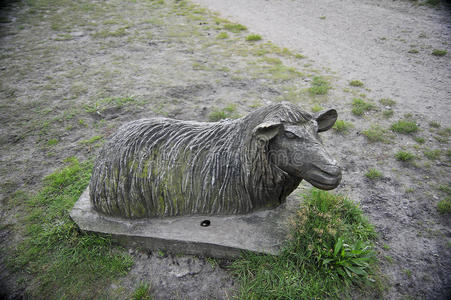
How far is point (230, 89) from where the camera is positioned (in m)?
6.47

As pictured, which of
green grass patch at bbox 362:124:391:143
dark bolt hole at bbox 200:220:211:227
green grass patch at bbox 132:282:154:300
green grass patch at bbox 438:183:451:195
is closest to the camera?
green grass patch at bbox 132:282:154:300

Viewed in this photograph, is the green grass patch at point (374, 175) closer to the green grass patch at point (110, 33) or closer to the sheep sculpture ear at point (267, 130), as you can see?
the sheep sculpture ear at point (267, 130)

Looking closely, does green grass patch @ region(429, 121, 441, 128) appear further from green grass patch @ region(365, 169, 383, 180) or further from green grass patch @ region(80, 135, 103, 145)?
green grass patch @ region(80, 135, 103, 145)

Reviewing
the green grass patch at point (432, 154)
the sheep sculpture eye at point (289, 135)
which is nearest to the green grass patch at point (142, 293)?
the sheep sculpture eye at point (289, 135)

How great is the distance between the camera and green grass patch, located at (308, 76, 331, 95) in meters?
6.19

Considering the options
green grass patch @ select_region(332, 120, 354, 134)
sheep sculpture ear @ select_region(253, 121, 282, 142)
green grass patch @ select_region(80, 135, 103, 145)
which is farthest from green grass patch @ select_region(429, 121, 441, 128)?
green grass patch @ select_region(80, 135, 103, 145)

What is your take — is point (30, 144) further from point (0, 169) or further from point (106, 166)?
point (106, 166)

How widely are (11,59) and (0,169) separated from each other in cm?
525

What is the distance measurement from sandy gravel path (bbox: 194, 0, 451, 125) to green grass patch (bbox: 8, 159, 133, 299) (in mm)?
6076

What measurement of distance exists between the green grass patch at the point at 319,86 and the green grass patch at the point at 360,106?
0.68 metres

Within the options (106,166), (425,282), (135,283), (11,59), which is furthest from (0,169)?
(425,282)

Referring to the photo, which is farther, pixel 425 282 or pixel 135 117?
pixel 135 117

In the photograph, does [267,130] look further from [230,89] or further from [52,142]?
[52,142]

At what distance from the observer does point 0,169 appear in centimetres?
455
